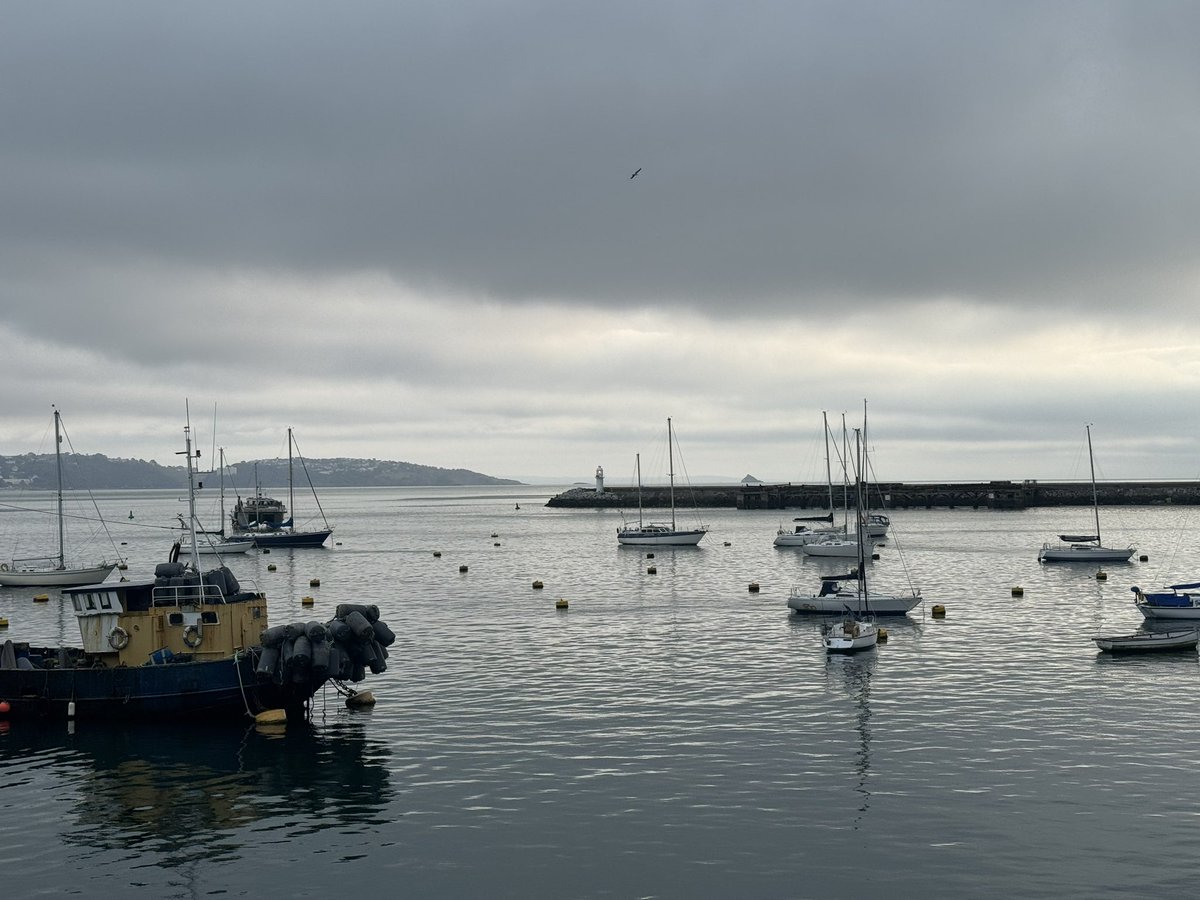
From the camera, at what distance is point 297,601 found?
82.3 meters

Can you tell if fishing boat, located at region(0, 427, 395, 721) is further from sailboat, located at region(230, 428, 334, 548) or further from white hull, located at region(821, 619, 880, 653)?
sailboat, located at region(230, 428, 334, 548)

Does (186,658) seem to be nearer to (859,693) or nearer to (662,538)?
(859,693)

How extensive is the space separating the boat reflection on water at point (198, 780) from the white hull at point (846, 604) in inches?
1354

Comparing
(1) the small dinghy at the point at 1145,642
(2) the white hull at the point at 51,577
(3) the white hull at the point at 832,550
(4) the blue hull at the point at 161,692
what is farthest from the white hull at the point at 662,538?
(4) the blue hull at the point at 161,692

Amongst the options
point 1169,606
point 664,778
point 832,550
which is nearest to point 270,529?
point 832,550

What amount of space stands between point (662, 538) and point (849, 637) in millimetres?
82384

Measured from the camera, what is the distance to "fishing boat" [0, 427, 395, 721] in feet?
128

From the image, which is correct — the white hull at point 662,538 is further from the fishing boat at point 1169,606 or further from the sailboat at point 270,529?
the fishing boat at point 1169,606

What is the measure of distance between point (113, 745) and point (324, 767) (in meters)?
8.93

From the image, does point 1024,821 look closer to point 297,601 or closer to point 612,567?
point 297,601

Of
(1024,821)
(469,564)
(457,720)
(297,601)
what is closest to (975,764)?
(1024,821)

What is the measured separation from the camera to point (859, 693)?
141 ft

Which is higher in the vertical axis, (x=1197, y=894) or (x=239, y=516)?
(x=239, y=516)

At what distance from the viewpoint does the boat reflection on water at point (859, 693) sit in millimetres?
30188
